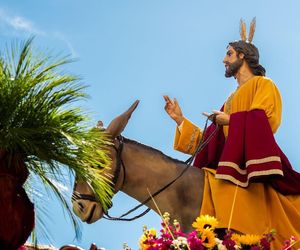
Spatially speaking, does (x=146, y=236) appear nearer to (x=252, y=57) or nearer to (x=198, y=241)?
(x=198, y=241)

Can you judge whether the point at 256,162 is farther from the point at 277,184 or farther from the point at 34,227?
the point at 34,227

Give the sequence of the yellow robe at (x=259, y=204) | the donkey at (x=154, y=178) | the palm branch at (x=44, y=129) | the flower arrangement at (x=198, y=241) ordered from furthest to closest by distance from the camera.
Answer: the donkey at (x=154, y=178), the yellow robe at (x=259, y=204), the flower arrangement at (x=198, y=241), the palm branch at (x=44, y=129)

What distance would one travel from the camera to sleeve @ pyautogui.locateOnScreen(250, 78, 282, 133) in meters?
5.33

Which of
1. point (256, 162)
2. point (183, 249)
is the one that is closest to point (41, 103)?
point (183, 249)

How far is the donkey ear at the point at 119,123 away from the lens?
5.13 metres

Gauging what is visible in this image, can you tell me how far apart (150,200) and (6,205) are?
3161 mm

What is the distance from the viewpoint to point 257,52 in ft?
19.8

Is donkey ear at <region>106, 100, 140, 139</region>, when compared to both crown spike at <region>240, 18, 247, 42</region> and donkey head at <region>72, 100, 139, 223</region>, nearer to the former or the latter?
donkey head at <region>72, 100, 139, 223</region>

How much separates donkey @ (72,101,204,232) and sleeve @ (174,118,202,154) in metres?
0.65

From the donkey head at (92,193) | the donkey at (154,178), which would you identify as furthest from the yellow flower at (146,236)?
the donkey at (154,178)

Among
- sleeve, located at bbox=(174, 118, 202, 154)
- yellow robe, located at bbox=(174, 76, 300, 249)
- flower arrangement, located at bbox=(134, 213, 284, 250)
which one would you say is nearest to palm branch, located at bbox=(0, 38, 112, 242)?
flower arrangement, located at bbox=(134, 213, 284, 250)

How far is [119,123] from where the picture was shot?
5.13 m

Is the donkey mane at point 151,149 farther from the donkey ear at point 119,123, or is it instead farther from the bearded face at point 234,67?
the bearded face at point 234,67

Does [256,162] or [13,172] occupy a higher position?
[256,162]
